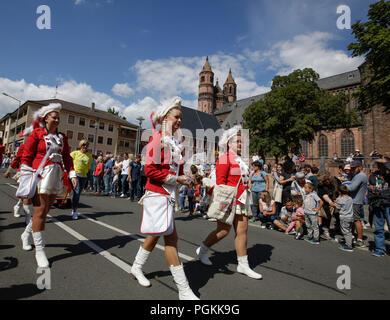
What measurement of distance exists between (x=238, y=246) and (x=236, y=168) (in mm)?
1095

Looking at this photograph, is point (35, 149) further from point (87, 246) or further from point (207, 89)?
point (207, 89)

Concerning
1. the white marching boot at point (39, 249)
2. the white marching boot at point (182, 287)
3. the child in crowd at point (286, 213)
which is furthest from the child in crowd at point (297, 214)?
the white marching boot at point (39, 249)

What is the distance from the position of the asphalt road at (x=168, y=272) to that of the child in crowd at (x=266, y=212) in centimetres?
148

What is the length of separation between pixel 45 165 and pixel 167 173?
2043 millimetres

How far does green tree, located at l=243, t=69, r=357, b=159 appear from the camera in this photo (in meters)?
34.1

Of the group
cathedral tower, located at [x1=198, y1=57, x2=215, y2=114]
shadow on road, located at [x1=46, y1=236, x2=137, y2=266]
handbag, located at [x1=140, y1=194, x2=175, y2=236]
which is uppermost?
cathedral tower, located at [x1=198, y1=57, x2=215, y2=114]

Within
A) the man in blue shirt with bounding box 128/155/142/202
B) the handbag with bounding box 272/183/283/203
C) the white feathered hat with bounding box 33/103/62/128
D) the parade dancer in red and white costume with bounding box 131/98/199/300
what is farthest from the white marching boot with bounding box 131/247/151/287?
the man in blue shirt with bounding box 128/155/142/202

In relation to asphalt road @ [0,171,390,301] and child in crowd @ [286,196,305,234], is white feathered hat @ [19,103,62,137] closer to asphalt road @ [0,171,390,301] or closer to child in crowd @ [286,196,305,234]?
asphalt road @ [0,171,390,301]

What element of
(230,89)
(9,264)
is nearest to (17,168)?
(9,264)

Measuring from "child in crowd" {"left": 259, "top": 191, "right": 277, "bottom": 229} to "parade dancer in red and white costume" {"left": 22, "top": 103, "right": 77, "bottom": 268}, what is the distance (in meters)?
5.52

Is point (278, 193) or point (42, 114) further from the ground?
point (42, 114)

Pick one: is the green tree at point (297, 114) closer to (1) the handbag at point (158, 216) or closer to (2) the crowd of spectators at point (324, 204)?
(2) the crowd of spectators at point (324, 204)

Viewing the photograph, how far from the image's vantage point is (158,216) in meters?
2.44
